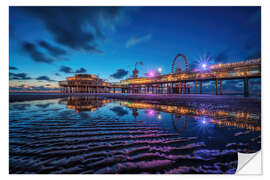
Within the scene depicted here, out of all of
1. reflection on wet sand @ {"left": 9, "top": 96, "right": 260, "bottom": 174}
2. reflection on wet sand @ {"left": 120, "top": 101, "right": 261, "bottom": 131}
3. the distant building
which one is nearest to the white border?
reflection on wet sand @ {"left": 9, "top": 96, "right": 260, "bottom": 174}

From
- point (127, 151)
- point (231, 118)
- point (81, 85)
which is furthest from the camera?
point (81, 85)

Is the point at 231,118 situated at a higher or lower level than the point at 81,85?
lower

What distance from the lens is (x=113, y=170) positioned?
1965 mm

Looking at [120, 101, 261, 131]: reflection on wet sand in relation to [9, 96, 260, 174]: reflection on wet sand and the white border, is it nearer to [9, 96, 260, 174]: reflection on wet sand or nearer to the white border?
the white border

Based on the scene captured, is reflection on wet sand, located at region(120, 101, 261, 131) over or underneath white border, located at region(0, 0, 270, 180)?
underneath
